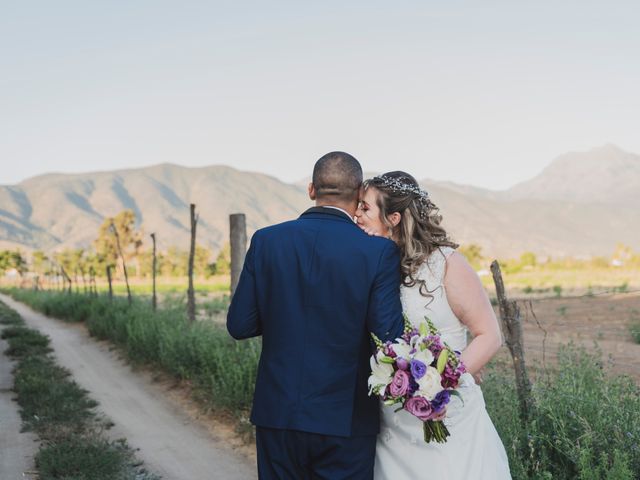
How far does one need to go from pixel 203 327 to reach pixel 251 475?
15.9 ft

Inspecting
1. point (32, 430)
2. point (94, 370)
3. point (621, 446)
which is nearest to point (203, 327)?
point (94, 370)

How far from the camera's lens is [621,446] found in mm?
3965

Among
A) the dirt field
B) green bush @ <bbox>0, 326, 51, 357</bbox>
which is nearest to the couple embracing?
the dirt field

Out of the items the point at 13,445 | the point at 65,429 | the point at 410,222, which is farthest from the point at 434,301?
the point at 65,429

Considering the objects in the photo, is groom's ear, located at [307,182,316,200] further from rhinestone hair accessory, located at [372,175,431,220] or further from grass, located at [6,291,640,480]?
grass, located at [6,291,640,480]

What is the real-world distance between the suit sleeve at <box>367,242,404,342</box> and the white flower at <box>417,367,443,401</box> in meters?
0.30

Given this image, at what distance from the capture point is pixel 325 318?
2.79 metres

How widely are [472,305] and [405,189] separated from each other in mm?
591

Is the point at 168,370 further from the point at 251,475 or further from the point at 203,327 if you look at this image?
the point at 251,475

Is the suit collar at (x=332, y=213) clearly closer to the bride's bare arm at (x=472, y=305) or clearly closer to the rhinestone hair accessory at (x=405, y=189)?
the rhinestone hair accessory at (x=405, y=189)

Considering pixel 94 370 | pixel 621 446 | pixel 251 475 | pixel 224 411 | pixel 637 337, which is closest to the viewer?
pixel 621 446

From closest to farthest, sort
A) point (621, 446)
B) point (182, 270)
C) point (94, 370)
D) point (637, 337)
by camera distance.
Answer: point (621, 446), point (94, 370), point (637, 337), point (182, 270)

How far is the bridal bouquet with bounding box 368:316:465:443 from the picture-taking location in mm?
2537

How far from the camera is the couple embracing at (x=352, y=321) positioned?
2789mm
